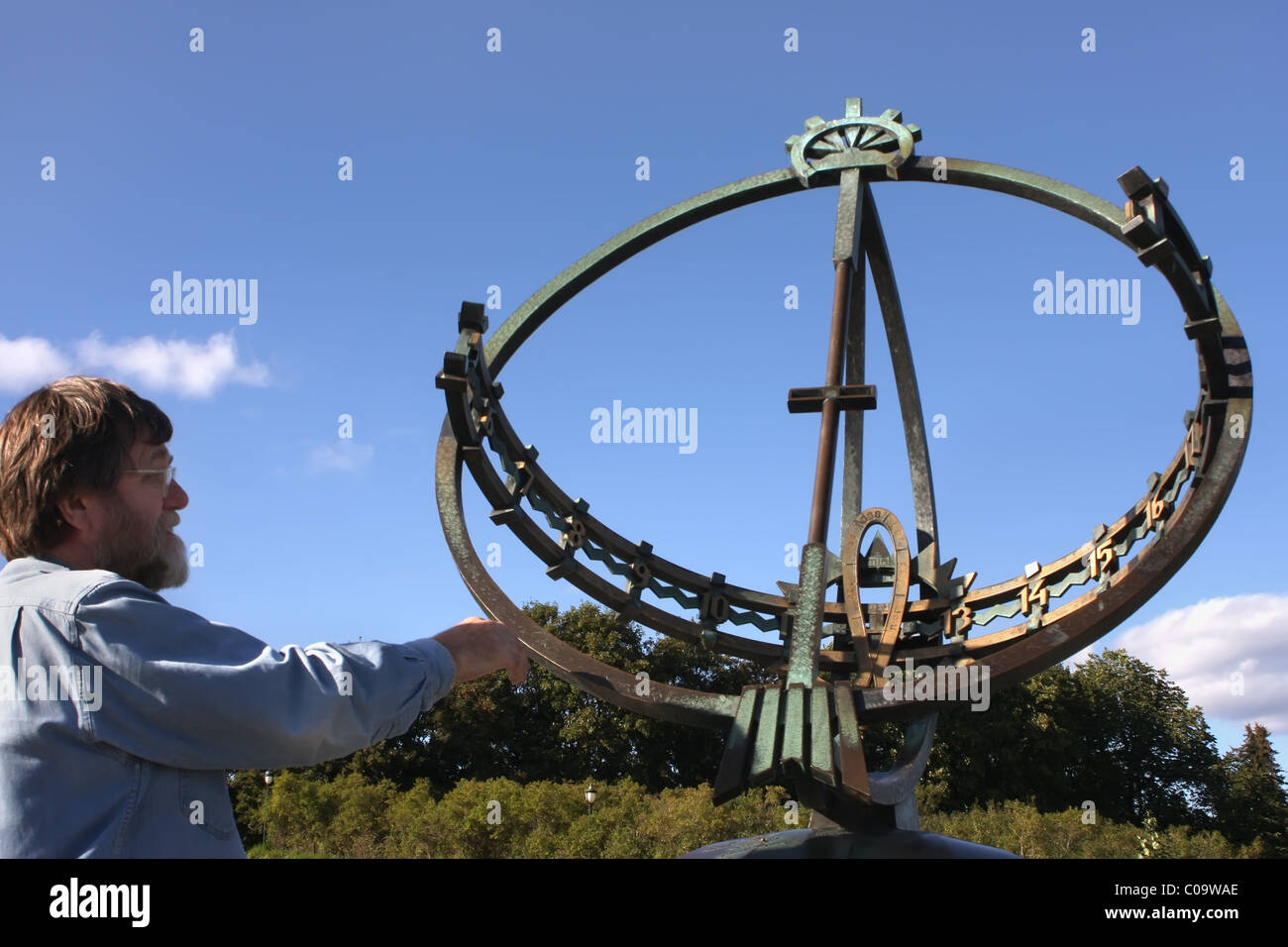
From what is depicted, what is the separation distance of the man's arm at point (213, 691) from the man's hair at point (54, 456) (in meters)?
0.29

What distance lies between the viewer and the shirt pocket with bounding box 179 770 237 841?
1740mm

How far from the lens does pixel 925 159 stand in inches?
352

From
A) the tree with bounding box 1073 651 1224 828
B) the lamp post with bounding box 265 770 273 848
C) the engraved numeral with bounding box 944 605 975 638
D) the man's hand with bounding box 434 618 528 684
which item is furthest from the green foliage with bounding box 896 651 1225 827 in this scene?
the man's hand with bounding box 434 618 528 684

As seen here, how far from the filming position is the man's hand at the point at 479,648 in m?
1.92

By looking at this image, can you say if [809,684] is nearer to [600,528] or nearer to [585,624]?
[600,528]

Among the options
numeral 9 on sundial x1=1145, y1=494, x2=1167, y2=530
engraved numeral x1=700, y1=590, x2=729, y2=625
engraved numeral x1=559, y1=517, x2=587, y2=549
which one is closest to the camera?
numeral 9 on sundial x1=1145, y1=494, x2=1167, y2=530

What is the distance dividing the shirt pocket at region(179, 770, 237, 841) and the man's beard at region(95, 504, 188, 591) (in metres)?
0.40

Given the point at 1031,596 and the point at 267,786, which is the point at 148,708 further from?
the point at 267,786

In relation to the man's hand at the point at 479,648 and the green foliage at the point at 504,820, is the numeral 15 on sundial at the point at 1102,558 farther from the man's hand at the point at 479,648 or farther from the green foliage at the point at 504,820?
the green foliage at the point at 504,820

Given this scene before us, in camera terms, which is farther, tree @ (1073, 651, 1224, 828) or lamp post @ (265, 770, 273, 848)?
tree @ (1073, 651, 1224, 828)

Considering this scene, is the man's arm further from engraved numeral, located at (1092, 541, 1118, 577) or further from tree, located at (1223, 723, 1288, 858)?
tree, located at (1223, 723, 1288, 858)

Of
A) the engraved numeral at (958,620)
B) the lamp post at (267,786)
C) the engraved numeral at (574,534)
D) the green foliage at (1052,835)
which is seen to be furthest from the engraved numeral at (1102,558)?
the lamp post at (267,786)
